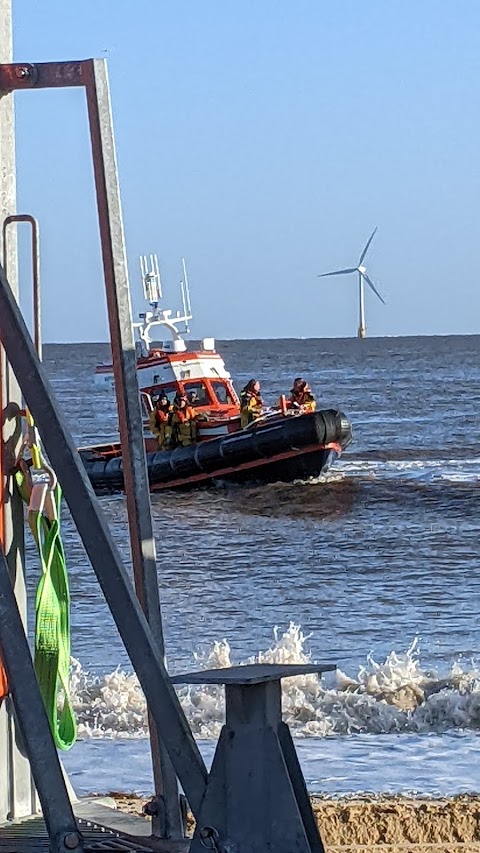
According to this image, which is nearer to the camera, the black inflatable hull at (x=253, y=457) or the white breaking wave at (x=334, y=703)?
the white breaking wave at (x=334, y=703)

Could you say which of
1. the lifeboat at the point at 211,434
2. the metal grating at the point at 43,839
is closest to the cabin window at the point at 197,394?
the lifeboat at the point at 211,434

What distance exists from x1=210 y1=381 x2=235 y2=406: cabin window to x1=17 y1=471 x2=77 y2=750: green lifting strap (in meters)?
22.3

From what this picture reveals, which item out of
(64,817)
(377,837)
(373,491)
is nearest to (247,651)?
(377,837)

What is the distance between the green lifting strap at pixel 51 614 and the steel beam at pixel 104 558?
2.69ft

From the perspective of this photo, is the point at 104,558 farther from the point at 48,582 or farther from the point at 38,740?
the point at 48,582

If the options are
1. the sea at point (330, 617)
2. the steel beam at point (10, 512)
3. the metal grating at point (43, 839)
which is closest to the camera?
the metal grating at point (43, 839)

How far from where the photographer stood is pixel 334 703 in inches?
326

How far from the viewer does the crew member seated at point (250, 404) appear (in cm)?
2411

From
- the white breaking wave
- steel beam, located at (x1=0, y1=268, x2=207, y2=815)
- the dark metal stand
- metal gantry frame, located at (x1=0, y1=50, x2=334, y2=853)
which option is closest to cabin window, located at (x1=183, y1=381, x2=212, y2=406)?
the white breaking wave

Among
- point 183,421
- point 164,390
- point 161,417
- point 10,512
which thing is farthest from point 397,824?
point 164,390

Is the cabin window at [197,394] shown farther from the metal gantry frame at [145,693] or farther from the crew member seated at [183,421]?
the metal gantry frame at [145,693]

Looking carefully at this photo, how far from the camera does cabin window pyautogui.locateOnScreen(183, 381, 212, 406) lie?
25.7 meters

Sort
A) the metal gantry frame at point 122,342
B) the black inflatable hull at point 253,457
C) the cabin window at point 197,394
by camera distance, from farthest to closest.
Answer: the cabin window at point 197,394
the black inflatable hull at point 253,457
the metal gantry frame at point 122,342

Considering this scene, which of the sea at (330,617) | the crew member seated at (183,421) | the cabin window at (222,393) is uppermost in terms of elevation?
the cabin window at (222,393)
